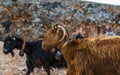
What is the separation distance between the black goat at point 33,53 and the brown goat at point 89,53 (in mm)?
4913

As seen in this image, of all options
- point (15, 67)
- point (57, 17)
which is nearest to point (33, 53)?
point (15, 67)

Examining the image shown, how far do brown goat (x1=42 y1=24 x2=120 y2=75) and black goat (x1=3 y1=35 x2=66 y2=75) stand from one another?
4913 mm

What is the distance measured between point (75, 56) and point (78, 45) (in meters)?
0.19

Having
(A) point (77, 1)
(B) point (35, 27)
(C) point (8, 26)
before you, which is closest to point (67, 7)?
(A) point (77, 1)

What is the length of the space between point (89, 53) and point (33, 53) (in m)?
5.50

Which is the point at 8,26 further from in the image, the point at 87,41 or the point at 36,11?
the point at 87,41

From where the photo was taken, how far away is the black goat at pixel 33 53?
11734 mm

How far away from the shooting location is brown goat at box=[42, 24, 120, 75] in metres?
6.36

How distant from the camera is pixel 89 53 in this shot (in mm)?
6484

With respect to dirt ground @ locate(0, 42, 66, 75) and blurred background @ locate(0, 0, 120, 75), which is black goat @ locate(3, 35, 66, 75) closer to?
dirt ground @ locate(0, 42, 66, 75)

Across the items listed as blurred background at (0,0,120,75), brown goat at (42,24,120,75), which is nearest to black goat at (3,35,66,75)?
blurred background at (0,0,120,75)

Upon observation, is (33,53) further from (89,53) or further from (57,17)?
(89,53)

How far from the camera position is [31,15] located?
1496 centimetres

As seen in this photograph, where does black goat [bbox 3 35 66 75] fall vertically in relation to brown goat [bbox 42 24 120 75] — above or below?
below
